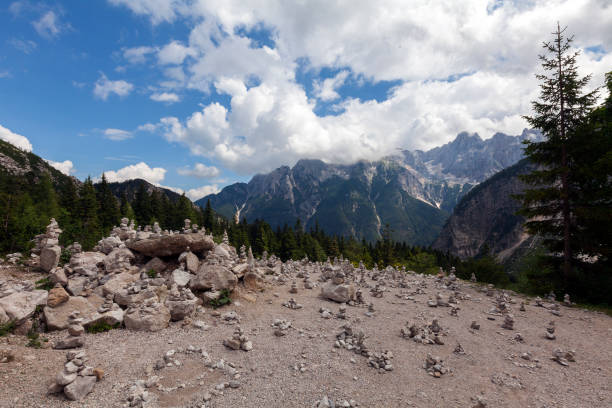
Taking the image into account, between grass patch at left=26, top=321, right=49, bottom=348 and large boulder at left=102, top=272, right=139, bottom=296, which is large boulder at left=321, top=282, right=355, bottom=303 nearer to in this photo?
large boulder at left=102, top=272, right=139, bottom=296

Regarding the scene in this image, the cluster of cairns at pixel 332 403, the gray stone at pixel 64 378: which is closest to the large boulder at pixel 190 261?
the gray stone at pixel 64 378

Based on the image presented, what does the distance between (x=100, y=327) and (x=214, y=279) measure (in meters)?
5.29

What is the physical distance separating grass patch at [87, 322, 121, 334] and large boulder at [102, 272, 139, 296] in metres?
2.12

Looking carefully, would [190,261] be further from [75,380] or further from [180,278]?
[75,380]

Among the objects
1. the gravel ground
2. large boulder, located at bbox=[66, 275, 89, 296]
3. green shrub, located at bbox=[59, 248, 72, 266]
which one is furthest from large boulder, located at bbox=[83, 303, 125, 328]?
green shrub, located at bbox=[59, 248, 72, 266]

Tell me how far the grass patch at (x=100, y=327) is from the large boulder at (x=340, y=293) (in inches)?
444

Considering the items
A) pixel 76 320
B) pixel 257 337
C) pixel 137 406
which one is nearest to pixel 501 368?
pixel 257 337

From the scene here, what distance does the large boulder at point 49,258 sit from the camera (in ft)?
49.3

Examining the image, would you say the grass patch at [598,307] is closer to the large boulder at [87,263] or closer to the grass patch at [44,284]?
the large boulder at [87,263]

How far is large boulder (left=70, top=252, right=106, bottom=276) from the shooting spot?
13.8 m

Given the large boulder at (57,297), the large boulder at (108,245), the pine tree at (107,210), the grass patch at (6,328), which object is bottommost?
the grass patch at (6,328)

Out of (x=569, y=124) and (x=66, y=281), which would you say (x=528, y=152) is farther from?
(x=66, y=281)

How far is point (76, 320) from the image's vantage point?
33.0 feet

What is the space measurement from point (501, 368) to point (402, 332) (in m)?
3.65
